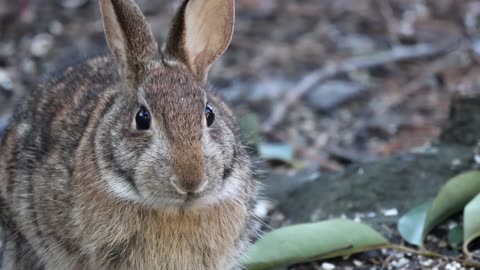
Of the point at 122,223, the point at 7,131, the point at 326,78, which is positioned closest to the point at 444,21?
the point at 326,78

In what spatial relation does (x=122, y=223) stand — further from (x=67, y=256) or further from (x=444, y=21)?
(x=444, y=21)

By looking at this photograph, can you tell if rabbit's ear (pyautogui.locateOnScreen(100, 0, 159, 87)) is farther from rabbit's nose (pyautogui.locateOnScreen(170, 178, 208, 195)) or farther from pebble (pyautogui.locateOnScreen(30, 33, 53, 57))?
pebble (pyautogui.locateOnScreen(30, 33, 53, 57))

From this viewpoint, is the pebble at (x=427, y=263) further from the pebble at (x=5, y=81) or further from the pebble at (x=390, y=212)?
the pebble at (x=5, y=81)

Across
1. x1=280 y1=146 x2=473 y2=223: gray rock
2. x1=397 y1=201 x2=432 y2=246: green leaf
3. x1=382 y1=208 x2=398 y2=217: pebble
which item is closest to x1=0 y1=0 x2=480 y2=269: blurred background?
x1=280 y1=146 x2=473 y2=223: gray rock

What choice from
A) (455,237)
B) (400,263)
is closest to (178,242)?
(400,263)

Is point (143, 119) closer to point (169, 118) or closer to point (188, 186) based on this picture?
point (169, 118)

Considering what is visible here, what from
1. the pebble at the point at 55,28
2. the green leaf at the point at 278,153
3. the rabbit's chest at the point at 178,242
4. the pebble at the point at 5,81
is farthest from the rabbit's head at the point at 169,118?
the pebble at the point at 55,28
